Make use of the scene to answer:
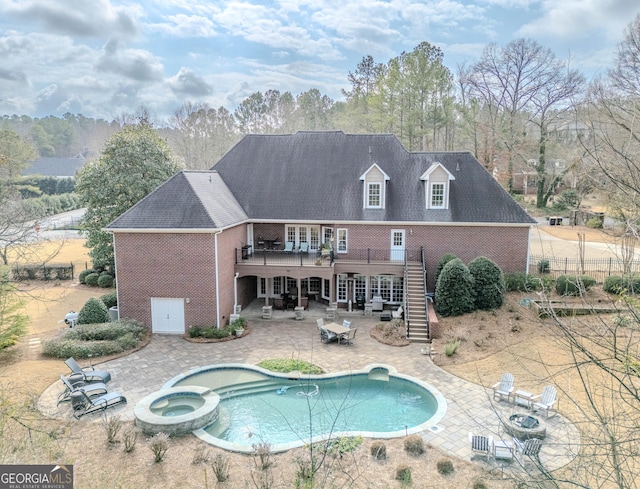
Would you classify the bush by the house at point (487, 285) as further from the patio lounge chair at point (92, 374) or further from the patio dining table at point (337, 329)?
the patio lounge chair at point (92, 374)

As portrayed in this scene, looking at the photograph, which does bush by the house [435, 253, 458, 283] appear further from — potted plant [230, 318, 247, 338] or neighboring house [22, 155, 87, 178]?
neighboring house [22, 155, 87, 178]

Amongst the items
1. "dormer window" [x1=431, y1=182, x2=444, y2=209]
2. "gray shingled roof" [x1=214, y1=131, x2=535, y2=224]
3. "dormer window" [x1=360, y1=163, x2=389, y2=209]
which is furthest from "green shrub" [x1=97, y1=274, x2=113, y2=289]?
"dormer window" [x1=431, y1=182, x2=444, y2=209]

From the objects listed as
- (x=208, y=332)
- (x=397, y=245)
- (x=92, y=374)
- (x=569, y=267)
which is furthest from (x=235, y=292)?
(x=569, y=267)

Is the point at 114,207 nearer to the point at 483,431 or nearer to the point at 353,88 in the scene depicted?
the point at 483,431

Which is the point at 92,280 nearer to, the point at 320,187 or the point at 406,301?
the point at 320,187

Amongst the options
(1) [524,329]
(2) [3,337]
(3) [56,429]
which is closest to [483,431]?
(1) [524,329]
